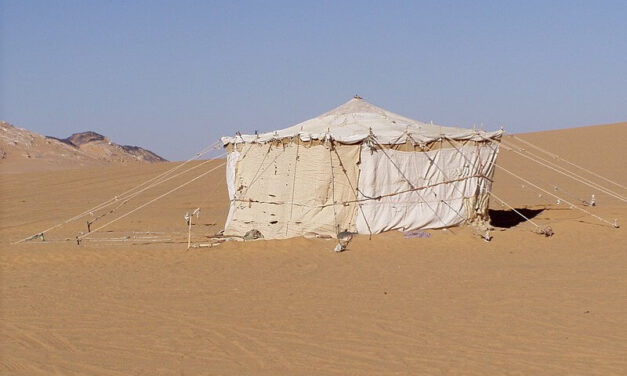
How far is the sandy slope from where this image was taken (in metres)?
6.78

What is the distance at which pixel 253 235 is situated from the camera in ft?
49.9

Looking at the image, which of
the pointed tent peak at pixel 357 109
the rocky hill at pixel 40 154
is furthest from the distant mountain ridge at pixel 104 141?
the pointed tent peak at pixel 357 109

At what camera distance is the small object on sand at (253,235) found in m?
15.2

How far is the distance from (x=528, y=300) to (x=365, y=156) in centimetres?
614

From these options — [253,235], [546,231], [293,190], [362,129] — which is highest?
[362,129]

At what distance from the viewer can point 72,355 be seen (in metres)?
7.05

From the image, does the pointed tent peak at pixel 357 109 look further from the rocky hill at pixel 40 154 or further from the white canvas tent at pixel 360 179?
the rocky hill at pixel 40 154

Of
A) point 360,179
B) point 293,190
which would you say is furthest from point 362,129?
point 293,190

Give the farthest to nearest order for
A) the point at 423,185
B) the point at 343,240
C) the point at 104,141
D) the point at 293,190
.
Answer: the point at 104,141 → the point at 293,190 → the point at 423,185 → the point at 343,240

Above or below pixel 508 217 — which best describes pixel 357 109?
above

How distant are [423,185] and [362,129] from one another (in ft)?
6.15

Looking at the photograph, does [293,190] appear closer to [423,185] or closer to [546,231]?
[423,185]

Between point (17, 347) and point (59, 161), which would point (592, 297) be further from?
point (59, 161)

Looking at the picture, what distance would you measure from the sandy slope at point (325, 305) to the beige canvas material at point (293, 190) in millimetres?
893
